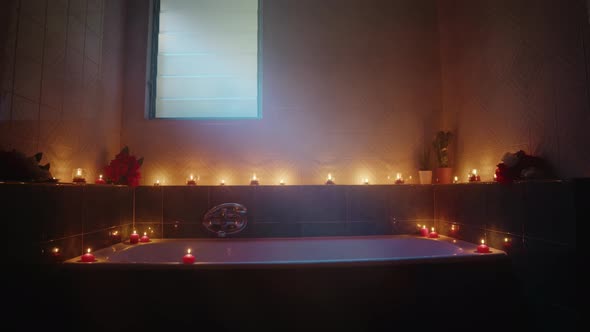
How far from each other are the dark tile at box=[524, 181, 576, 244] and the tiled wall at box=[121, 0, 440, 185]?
3.34 ft

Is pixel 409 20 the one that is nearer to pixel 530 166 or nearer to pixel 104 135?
pixel 530 166

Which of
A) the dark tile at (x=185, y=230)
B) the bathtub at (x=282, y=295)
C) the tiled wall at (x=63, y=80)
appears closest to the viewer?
the bathtub at (x=282, y=295)

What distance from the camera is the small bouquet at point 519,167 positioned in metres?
1.63

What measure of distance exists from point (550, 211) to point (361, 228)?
3.78ft

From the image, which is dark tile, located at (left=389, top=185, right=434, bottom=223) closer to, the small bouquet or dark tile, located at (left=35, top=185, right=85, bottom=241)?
the small bouquet

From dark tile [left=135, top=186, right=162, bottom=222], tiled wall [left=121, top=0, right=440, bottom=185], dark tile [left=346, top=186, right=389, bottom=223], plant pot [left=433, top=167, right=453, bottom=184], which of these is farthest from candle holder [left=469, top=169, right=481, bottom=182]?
dark tile [left=135, top=186, right=162, bottom=222]

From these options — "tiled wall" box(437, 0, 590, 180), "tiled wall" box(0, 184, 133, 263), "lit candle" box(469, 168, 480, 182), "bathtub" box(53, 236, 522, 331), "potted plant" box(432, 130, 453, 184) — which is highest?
"tiled wall" box(437, 0, 590, 180)

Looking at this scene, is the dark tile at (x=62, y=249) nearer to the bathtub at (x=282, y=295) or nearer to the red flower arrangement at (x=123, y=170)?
the bathtub at (x=282, y=295)

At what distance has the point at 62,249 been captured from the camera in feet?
4.93

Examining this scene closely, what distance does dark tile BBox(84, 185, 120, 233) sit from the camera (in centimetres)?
174

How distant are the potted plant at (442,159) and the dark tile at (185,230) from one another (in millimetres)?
1779

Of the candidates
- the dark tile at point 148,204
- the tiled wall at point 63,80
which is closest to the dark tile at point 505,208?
the dark tile at point 148,204

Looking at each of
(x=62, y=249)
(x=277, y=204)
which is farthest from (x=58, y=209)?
(x=277, y=204)

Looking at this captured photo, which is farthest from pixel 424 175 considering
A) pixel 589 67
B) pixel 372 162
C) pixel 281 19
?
pixel 281 19
